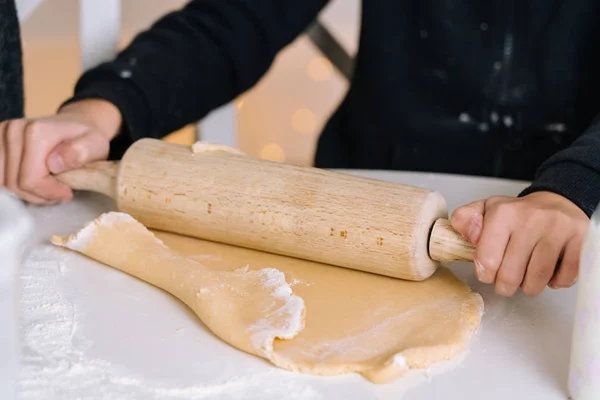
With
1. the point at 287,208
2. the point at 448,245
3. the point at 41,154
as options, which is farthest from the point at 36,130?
the point at 448,245

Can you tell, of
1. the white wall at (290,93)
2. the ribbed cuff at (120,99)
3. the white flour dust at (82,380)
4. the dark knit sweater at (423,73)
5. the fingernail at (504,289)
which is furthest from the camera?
the white wall at (290,93)

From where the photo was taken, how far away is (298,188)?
27.4 inches

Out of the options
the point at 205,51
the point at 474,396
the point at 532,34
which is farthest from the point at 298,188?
the point at 532,34

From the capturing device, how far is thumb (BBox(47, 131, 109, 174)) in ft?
2.65

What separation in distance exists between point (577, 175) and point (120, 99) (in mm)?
583

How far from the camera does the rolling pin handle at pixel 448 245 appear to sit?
63cm

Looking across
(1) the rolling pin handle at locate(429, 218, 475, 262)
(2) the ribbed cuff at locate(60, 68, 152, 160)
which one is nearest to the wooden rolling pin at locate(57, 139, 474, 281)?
(1) the rolling pin handle at locate(429, 218, 475, 262)

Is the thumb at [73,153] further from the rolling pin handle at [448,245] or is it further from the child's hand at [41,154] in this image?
the rolling pin handle at [448,245]

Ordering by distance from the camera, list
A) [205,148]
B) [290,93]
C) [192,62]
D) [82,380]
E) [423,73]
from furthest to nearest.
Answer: [290,93] < [423,73] < [192,62] < [205,148] < [82,380]

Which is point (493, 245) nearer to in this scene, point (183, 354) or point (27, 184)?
point (183, 354)

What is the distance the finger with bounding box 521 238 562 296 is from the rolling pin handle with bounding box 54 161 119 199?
44cm

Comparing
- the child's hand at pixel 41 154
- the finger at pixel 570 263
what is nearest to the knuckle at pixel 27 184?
the child's hand at pixel 41 154

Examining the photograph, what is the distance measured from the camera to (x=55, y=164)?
0.81m

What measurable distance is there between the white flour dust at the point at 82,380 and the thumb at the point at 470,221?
208mm
